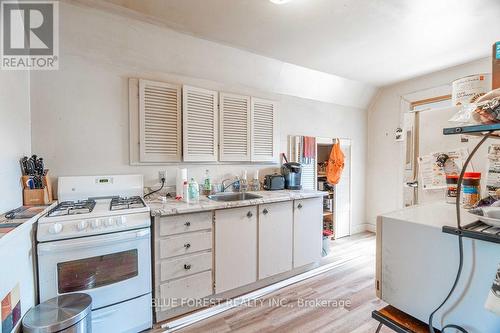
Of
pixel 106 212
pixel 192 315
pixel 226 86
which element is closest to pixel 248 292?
pixel 192 315

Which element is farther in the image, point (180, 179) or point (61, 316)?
point (180, 179)

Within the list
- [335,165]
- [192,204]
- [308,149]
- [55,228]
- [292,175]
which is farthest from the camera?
[335,165]

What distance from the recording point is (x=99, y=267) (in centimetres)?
157

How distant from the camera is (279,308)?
2.07 m

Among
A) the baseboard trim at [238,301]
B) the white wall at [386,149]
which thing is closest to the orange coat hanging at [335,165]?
the white wall at [386,149]

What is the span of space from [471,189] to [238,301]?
1.96 meters

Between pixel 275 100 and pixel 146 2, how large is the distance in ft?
6.06

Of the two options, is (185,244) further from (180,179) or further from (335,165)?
(335,165)

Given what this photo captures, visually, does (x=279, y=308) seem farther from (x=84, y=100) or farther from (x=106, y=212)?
(x=84, y=100)

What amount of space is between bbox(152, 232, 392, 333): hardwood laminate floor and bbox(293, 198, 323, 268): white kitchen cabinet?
→ 9.4 inches

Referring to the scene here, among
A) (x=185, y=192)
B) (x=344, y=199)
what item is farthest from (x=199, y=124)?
(x=344, y=199)

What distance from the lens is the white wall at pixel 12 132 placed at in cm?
141

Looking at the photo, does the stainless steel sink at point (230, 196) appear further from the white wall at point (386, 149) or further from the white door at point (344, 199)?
the white wall at point (386, 149)

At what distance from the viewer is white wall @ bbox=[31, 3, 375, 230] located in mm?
1931
